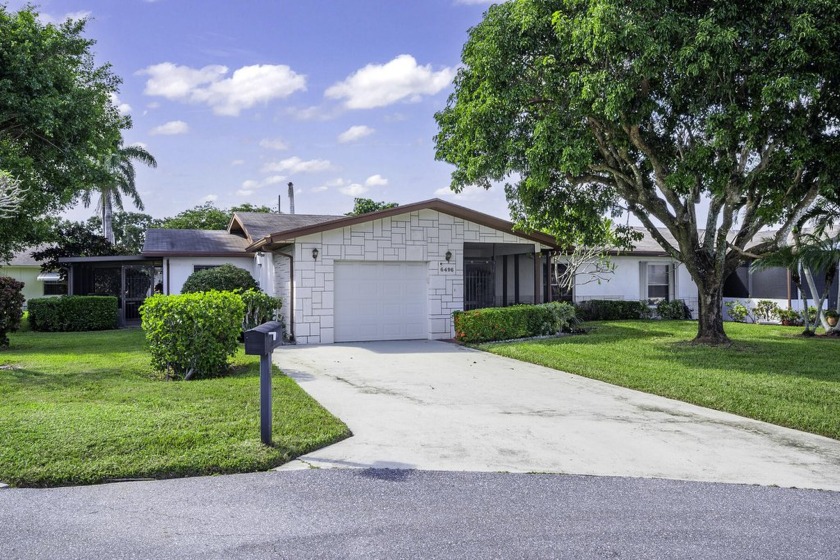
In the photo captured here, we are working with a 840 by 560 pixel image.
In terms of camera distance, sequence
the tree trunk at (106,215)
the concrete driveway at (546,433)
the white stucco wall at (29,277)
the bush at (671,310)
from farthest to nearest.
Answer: the tree trunk at (106,215), the white stucco wall at (29,277), the bush at (671,310), the concrete driveway at (546,433)

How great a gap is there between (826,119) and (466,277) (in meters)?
9.29

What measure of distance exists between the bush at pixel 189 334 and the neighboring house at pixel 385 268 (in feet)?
15.3

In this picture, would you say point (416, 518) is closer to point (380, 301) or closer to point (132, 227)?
point (380, 301)

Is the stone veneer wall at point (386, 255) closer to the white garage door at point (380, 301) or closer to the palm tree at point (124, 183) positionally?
the white garage door at point (380, 301)

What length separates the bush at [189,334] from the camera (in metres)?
9.35

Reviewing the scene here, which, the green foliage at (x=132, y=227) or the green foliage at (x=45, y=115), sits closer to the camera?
the green foliage at (x=45, y=115)

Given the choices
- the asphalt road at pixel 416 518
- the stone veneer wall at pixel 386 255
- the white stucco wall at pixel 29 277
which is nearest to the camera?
the asphalt road at pixel 416 518

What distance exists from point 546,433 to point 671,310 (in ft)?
56.1

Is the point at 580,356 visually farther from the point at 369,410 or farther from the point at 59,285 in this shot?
the point at 59,285

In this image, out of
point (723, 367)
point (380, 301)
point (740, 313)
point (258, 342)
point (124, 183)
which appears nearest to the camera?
point (258, 342)

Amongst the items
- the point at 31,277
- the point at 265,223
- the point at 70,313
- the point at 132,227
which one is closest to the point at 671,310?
the point at 265,223

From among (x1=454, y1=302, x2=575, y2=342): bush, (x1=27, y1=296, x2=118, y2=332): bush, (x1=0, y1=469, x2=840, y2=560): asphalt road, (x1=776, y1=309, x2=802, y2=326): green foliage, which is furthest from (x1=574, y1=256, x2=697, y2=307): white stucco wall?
(x1=0, y1=469, x2=840, y2=560): asphalt road

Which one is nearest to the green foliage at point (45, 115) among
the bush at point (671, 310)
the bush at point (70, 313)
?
the bush at point (70, 313)

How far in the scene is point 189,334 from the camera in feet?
30.8
